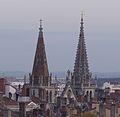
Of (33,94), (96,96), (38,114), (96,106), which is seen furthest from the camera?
(96,96)

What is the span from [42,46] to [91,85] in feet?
31.4

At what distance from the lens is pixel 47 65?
97.9 metres

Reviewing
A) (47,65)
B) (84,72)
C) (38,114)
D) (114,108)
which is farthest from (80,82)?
(38,114)

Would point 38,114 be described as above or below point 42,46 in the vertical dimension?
below

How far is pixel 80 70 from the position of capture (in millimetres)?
105750

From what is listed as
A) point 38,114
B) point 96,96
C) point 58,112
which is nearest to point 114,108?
point 58,112

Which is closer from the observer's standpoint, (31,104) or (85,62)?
(31,104)

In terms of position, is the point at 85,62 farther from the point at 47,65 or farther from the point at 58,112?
the point at 58,112

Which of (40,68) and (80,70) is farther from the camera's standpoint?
(80,70)

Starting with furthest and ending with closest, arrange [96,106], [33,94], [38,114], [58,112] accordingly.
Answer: [33,94] < [96,106] < [58,112] < [38,114]

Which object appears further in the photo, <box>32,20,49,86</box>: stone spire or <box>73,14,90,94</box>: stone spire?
<box>73,14,90,94</box>: stone spire

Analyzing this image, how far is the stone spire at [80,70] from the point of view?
105m

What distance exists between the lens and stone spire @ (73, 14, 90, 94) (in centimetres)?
10494

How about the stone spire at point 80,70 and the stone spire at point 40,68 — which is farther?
the stone spire at point 80,70
